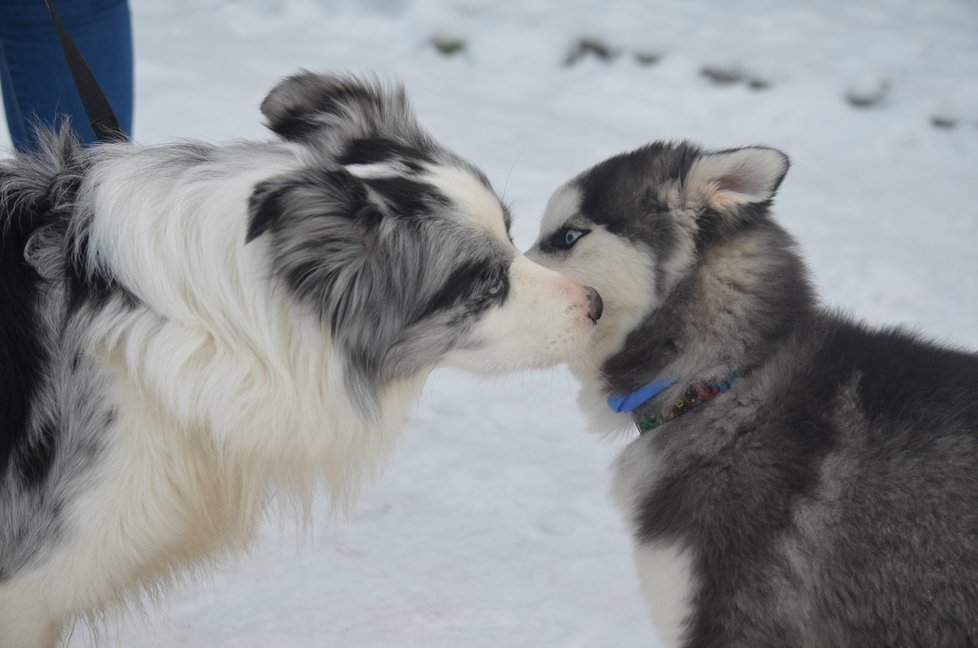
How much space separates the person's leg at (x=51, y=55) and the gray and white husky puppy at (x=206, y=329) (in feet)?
3.97

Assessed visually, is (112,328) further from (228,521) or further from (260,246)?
(228,521)

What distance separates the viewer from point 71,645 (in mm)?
2859

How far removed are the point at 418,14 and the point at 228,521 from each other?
18.8 ft

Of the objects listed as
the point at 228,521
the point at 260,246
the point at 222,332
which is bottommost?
the point at 228,521

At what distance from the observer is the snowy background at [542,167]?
3057 millimetres

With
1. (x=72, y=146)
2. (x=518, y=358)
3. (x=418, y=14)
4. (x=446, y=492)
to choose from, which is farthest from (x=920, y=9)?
(x=72, y=146)

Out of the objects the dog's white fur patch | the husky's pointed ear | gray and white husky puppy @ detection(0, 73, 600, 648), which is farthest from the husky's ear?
the dog's white fur patch

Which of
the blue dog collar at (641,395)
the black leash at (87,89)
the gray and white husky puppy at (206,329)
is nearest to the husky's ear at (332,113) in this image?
the gray and white husky puppy at (206,329)

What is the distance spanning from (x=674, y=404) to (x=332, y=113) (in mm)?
1139

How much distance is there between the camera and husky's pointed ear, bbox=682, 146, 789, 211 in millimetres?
2615

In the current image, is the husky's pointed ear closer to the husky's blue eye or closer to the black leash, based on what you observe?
the husky's blue eye

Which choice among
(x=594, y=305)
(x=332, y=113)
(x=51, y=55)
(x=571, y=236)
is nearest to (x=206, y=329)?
(x=332, y=113)

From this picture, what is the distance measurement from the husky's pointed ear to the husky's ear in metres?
0.71

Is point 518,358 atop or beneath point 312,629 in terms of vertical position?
atop
